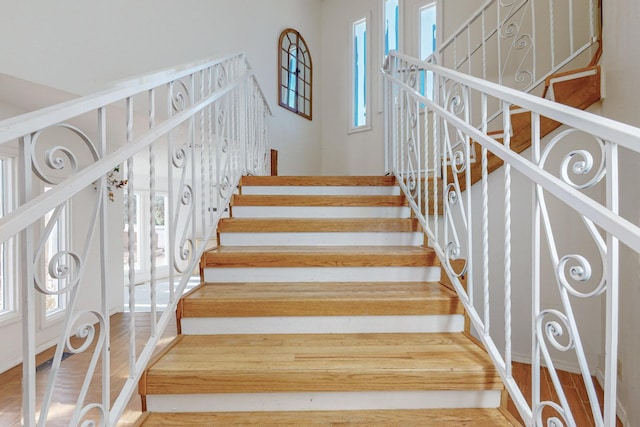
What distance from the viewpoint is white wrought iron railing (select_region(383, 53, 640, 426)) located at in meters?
0.69

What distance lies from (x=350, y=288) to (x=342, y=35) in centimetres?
460

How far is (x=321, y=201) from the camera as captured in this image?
2098mm

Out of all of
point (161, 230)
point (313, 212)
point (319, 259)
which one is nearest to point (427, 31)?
point (313, 212)

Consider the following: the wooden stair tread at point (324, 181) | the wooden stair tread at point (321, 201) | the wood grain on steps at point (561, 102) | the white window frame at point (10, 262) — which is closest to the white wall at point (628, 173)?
the wood grain on steps at point (561, 102)

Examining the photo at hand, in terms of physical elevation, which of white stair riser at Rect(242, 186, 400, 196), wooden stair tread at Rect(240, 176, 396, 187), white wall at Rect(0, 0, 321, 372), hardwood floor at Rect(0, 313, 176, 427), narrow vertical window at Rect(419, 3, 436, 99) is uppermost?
narrow vertical window at Rect(419, 3, 436, 99)

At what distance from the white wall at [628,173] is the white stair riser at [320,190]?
1173 millimetres

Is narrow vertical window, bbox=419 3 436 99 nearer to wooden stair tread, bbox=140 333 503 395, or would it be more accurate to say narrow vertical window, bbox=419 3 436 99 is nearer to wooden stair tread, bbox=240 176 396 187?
wooden stair tread, bbox=240 176 396 187

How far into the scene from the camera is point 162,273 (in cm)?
642

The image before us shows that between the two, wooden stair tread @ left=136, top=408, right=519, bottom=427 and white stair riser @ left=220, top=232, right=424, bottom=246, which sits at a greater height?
white stair riser @ left=220, top=232, right=424, bottom=246

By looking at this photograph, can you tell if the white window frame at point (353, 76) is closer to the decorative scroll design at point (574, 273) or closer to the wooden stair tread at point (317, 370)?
the wooden stair tread at point (317, 370)

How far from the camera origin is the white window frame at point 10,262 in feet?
9.61

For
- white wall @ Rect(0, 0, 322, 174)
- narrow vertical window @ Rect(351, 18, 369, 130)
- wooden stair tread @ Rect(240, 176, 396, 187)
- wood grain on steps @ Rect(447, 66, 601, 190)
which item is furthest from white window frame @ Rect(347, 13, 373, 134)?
wood grain on steps @ Rect(447, 66, 601, 190)

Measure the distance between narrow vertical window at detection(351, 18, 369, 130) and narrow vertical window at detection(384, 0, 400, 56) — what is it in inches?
13.4

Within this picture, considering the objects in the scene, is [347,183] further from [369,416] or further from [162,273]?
[162,273]
